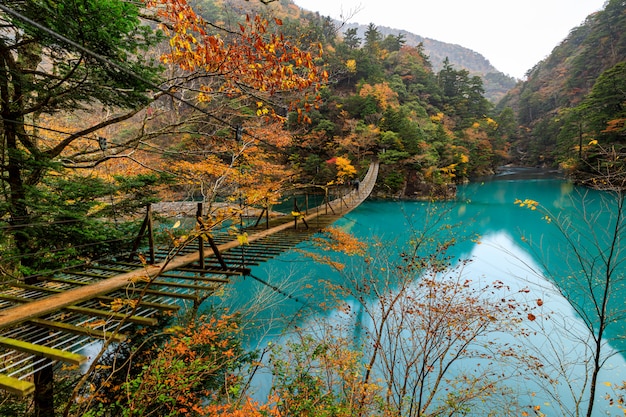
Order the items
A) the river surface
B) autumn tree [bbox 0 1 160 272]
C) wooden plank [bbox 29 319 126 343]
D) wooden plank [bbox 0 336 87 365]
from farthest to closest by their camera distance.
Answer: the river surface, autumn tree [bbox 0 1 160 272], wooden plank [bbox 29 319 126 343], wooden plank [bbox 0 336 87 365]

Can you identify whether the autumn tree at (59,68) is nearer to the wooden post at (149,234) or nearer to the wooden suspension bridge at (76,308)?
the wooden suspension bridge at (76,308)

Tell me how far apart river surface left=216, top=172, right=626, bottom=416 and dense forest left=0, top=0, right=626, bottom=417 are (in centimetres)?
58

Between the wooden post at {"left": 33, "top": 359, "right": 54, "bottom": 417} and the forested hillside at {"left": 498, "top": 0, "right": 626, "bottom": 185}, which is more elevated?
the forested hillside at {"left": 498, "top": 0, "right": 626, "bottom": 185}

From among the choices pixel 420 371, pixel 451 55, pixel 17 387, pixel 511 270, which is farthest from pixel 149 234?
pixel 451 55

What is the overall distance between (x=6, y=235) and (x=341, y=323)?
4.54 metres

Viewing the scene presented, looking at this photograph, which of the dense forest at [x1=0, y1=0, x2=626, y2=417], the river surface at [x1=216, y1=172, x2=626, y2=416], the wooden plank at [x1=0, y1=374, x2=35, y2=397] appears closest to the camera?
the wooden plank at [x1=0, y1=374, x2=35, y2=397]

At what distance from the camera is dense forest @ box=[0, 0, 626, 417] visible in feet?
6.87

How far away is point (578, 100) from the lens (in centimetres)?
2056

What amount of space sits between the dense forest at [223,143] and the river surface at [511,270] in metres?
0.58

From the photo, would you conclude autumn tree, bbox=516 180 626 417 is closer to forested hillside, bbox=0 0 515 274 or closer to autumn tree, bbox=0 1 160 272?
forested hillside, bbox=0 0 515 274

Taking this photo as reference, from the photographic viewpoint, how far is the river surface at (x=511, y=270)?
3.54 m

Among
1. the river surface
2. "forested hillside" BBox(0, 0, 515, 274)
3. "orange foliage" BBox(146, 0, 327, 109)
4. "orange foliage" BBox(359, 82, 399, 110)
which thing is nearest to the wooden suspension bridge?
"forested hillside" BBox(0, 0, 515, 274)

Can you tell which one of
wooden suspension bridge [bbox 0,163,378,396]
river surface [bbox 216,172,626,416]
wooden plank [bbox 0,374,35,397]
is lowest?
river surface [bbox 216,172,626,416]

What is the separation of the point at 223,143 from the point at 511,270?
31.8 ft
